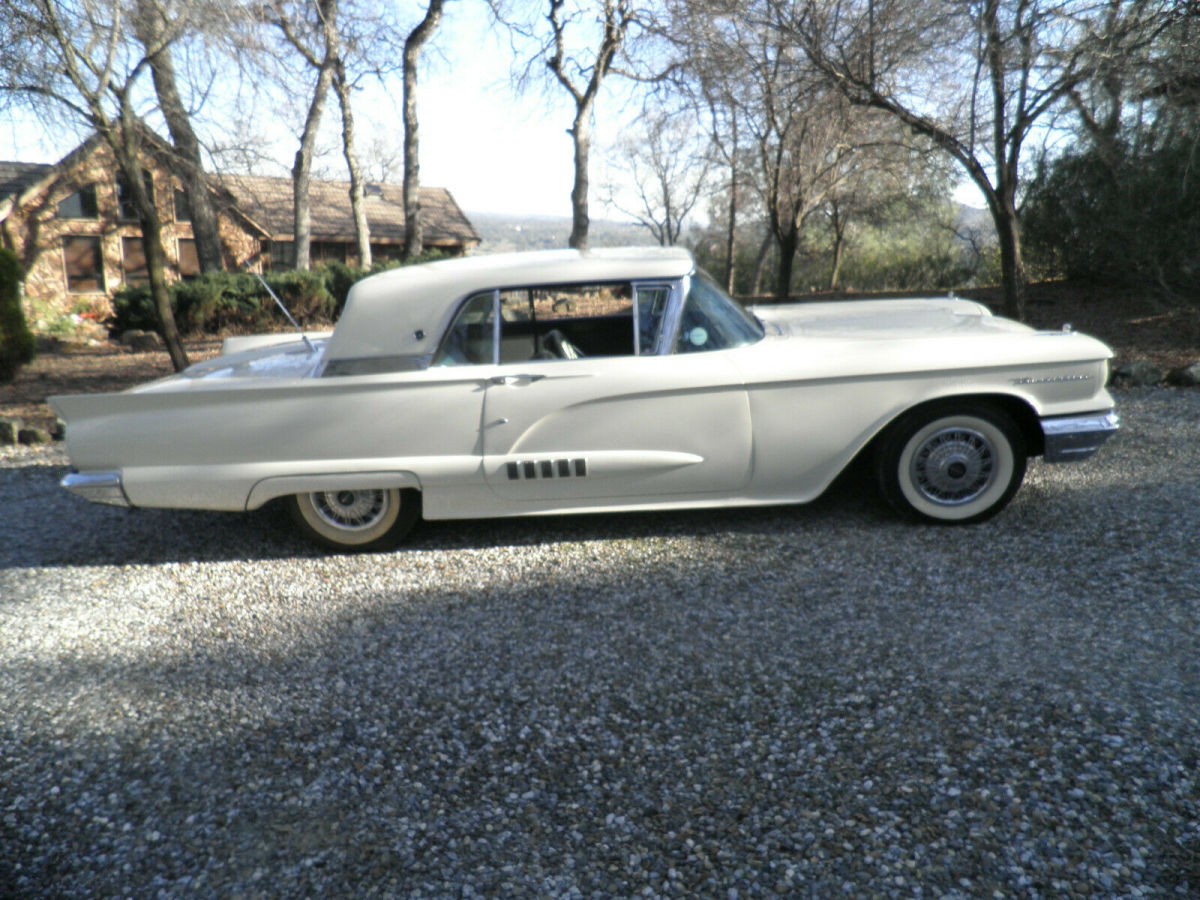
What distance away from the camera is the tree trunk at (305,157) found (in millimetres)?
18500

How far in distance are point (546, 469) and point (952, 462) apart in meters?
2.02

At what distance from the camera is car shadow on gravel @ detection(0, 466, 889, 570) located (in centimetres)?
460

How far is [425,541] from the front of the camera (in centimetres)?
468

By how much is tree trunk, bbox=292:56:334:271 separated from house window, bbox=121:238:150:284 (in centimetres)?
1423

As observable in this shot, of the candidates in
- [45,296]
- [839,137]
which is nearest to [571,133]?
[839,137]

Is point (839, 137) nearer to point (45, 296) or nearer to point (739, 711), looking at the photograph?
point (739, 711)

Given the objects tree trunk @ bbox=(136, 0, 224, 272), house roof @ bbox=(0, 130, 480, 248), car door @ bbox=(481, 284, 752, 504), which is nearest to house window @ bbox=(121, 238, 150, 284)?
house roof @ bbox=(0, 130, 480, 248)

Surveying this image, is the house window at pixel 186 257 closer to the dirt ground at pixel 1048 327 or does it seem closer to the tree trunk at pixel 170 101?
the dirt ground at pixel 1048 327

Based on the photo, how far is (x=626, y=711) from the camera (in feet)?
9.64

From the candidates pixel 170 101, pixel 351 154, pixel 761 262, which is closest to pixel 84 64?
pixel 170 101

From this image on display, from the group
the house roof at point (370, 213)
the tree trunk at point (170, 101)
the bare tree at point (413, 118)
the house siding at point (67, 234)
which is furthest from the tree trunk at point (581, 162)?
the house roof at point (370, 213)

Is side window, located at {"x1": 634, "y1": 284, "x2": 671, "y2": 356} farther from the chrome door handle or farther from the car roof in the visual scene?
the chrome door handle

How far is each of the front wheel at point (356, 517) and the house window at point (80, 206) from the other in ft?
104

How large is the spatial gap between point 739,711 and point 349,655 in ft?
5.08
